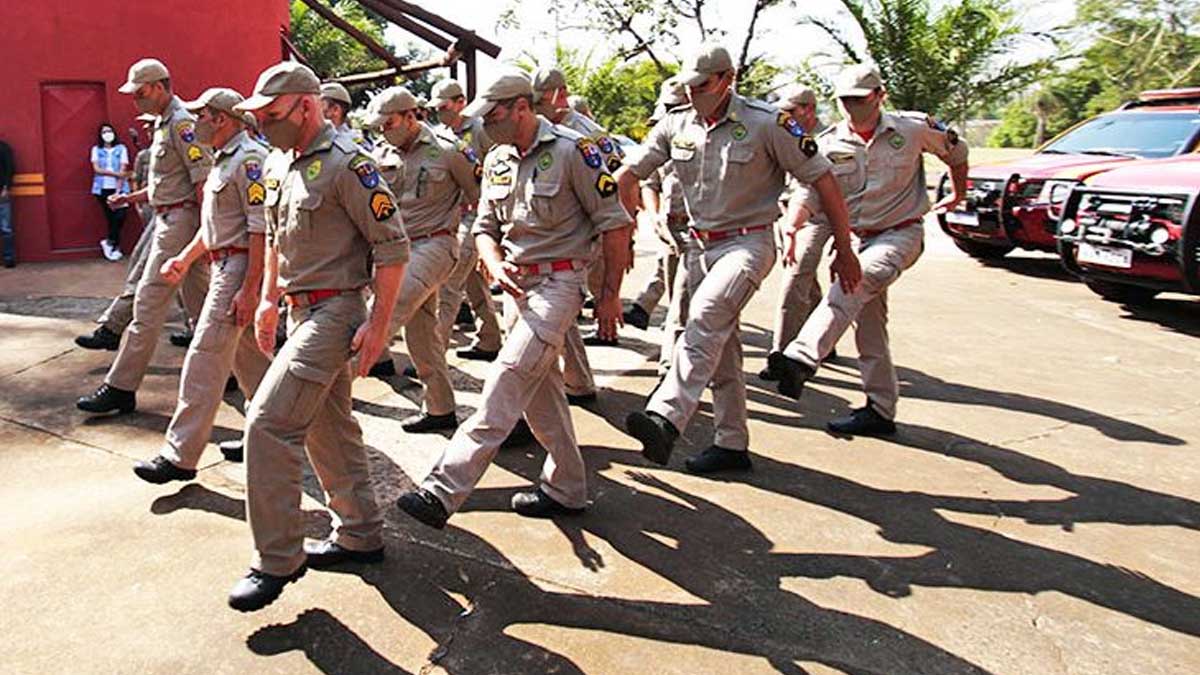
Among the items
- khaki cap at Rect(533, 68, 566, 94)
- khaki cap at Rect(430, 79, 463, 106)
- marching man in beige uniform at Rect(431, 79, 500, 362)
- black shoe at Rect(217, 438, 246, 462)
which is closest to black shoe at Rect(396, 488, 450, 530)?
black shoe at Rect(217, 438, 246, 462)

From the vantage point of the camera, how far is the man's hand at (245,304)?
152 inches

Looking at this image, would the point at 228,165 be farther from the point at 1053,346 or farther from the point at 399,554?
the point at 1053,346

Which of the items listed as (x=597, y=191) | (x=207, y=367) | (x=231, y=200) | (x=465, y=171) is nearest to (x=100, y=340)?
(x=207, y=367)

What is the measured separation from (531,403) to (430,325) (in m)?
1.36

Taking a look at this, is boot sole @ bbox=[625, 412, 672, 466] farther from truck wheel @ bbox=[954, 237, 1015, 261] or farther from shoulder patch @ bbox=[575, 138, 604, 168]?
truck wheel @ bbox=[954, 237, 1015, 261]

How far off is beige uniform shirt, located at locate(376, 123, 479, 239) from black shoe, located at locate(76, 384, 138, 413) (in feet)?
6.39

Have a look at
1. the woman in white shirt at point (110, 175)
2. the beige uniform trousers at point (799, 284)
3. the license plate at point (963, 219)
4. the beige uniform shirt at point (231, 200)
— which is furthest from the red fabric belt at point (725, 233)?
the woman in white shirt at point (110, 175)

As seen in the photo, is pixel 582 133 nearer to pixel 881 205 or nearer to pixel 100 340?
pixel 881 205

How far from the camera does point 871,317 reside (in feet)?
15.9

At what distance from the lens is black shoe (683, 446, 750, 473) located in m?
4.30

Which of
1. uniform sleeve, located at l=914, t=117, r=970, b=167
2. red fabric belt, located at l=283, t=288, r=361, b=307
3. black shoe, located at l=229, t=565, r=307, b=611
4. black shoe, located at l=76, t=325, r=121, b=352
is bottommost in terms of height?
black shoe, located at l=76, t=325, r=121, b=352

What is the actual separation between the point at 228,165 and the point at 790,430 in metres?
3.18

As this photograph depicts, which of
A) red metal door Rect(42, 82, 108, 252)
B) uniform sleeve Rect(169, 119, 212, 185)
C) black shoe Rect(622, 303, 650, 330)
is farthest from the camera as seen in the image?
red metal door Rect(42, 82, 108, 252)

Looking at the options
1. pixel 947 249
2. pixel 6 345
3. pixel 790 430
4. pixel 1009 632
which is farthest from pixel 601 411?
pixel 947 249
